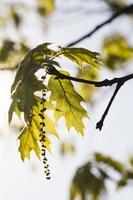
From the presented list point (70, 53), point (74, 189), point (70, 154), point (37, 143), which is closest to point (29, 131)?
point (37, 143)

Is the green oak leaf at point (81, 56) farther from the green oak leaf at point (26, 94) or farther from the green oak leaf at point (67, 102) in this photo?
the green oak leaf at point (26, 94)

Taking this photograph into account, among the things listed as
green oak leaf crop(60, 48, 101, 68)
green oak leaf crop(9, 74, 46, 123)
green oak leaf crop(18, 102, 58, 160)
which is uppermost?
green oak leaf crop(60, 48, 101, 68)

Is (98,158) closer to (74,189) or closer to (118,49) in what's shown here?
(74,189)

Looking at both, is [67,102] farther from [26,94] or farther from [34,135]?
[26,94]

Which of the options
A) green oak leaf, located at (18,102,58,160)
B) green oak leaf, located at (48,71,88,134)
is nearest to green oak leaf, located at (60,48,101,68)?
green oak leaf, located at (48,71,88,134)

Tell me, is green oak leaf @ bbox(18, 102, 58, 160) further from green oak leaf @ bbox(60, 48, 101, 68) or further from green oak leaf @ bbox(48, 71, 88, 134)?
green oak leaf @ bbox(60, 48, 101, 68)

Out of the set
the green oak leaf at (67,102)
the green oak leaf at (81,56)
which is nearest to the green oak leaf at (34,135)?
the green oak leaf at (67,102)
